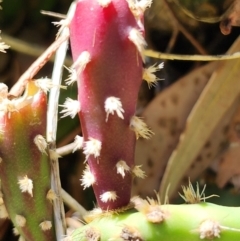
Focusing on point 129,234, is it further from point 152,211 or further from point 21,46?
point 21,46

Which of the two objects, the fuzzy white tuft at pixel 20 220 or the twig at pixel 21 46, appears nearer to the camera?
the fuzzy white tuft at pixel 20 220

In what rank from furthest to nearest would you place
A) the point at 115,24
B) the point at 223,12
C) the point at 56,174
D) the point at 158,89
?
1. the point at 158,89
2. the point at 223,12
3. the point at 56,174
4. the point at 115,24

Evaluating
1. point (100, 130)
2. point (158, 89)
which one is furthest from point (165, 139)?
point (100, 130)

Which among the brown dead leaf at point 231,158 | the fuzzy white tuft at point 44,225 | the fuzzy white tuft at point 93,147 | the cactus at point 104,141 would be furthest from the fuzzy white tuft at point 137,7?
the brown dead leaf at point 231,158

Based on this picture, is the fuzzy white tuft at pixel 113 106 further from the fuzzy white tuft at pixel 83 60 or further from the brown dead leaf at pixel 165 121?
the brown dead leaf at pixel 165 121

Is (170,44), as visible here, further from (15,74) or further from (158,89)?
(15,74)

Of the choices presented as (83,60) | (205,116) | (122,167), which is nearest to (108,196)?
(122,167)

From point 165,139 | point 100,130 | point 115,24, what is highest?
point 115,24

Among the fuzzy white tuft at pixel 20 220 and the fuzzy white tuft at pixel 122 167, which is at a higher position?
the fuzzy white tuft at pixel 122 167
